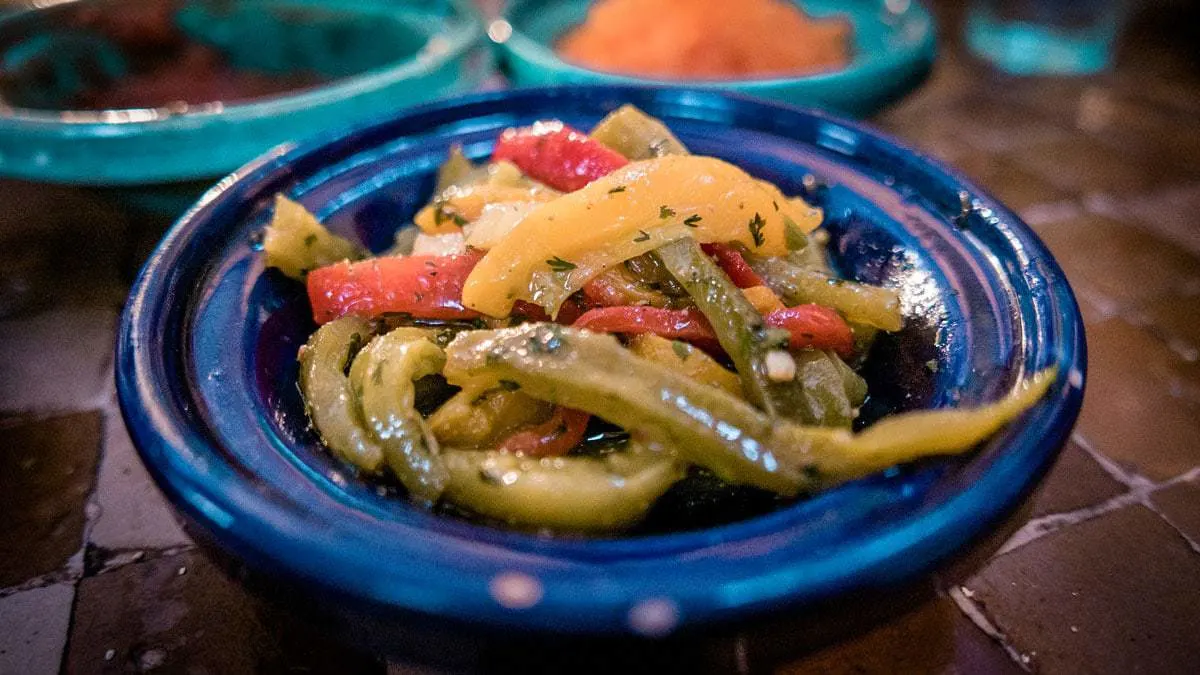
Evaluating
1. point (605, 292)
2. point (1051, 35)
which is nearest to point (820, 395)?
point (605, 292)

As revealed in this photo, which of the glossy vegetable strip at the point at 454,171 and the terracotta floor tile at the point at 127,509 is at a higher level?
the glossy vegetable strip at the point at 454,171

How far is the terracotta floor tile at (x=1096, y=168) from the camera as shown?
231 cm

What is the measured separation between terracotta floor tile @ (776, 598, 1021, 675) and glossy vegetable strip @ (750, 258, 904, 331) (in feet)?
1.26

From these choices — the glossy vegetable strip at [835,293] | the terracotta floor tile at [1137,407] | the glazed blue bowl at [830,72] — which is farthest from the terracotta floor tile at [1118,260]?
the glossy vegetable strip at [835,293]

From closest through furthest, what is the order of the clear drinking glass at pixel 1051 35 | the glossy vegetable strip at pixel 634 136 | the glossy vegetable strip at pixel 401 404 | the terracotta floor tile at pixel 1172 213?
1. the glossy vegetable strip at pixel 401 404
2. the glossy vegetable strip at pixel 634 136
3. the terracotta floor tile at pixel 1172 213
4. the clear drinking glass at pixel 1051 35

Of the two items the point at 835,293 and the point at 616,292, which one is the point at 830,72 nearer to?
the point at 835,293

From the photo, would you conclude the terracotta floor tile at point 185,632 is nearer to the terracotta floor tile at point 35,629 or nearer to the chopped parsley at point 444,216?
the terracotta floor tile at point 35,629

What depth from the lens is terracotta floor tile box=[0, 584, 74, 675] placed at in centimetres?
98

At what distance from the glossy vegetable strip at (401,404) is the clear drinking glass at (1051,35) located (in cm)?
301

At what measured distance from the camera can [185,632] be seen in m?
1.02

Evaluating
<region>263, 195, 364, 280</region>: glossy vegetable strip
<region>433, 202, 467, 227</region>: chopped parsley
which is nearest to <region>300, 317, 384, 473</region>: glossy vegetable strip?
<region>263, 195, 364, 280</region>: glossy vegetable strip

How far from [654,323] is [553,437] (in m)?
0.20

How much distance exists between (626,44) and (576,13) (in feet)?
1.75

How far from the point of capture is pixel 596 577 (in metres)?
0.65
